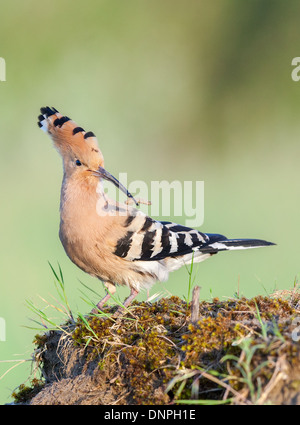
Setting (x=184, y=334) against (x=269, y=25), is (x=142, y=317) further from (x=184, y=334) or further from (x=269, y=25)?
(x=269, y=25)

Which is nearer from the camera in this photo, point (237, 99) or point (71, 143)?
point (71, 143)

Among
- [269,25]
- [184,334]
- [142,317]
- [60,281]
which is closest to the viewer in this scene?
[184,334]

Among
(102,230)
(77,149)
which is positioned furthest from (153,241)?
(77,149)

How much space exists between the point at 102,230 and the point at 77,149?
334mm

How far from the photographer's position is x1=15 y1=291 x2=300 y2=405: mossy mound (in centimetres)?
125

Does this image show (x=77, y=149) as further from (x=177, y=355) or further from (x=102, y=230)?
(x=177, y=355)

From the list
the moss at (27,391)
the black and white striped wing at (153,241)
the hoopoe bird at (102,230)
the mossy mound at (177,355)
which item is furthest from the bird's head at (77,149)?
the moss at (27,391)

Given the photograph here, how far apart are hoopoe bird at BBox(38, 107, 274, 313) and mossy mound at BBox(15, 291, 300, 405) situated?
1.10ft

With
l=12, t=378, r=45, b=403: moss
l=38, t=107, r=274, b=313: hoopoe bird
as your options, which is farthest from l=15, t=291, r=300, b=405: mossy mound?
l=38, t=107, r=274, b=313: hoopoe bird

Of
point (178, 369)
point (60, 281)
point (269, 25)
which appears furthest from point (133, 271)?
point (269, 25)

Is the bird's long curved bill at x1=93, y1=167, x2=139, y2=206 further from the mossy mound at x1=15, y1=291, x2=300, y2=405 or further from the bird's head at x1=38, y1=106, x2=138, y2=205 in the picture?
the mossy mound at x1=15, y1=291, x2=300, y2=405

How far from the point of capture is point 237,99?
514 cm

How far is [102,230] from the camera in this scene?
2.13 meters
